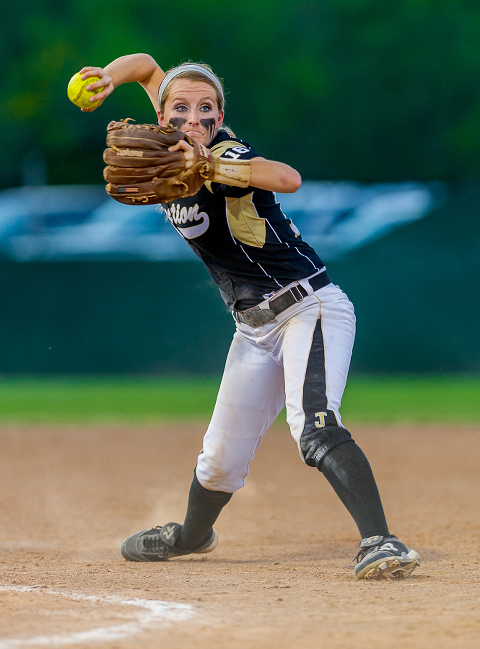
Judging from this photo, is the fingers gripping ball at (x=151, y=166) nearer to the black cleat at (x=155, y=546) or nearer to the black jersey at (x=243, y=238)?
the black jersey at (x=243, y=238)

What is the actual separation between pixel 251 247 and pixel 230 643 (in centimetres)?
152

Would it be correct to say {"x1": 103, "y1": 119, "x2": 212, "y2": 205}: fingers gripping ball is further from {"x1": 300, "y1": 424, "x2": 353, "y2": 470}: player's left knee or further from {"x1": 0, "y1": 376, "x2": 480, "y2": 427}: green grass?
{"x1": 0, "y1": 376, "x2": 480, "y2": 427}: green grass

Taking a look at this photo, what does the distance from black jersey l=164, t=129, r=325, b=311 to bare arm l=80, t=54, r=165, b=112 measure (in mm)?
469

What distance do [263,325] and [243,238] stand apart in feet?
1.11

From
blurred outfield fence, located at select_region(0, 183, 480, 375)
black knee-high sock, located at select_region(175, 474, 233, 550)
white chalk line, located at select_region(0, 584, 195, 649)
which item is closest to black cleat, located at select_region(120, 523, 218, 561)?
black knee-high sock, located at select_region(175, 474, 233, 550)

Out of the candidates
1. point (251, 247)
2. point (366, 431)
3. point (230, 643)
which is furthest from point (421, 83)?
point (230, 643)

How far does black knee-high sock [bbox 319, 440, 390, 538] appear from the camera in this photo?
3.00m

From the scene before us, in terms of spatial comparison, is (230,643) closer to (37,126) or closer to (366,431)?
(366,431)

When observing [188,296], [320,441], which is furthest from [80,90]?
[188,296]

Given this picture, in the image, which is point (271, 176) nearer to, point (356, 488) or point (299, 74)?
point (356, 488)

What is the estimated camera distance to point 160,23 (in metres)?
16.7

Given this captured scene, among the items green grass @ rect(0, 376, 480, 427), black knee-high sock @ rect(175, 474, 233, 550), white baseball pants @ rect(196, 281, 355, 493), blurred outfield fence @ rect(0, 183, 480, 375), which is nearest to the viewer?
white baseball pants @ rect(196, 281, 355, 493)

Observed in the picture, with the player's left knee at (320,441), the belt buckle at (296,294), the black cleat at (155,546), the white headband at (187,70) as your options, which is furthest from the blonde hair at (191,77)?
the black cleat at (155,546)

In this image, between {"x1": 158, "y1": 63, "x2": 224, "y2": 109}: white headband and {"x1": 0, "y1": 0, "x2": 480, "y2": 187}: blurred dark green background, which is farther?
{"x1": 0, "y1": 0, "x2": 480, "y2": 187}: blurred dark green background
